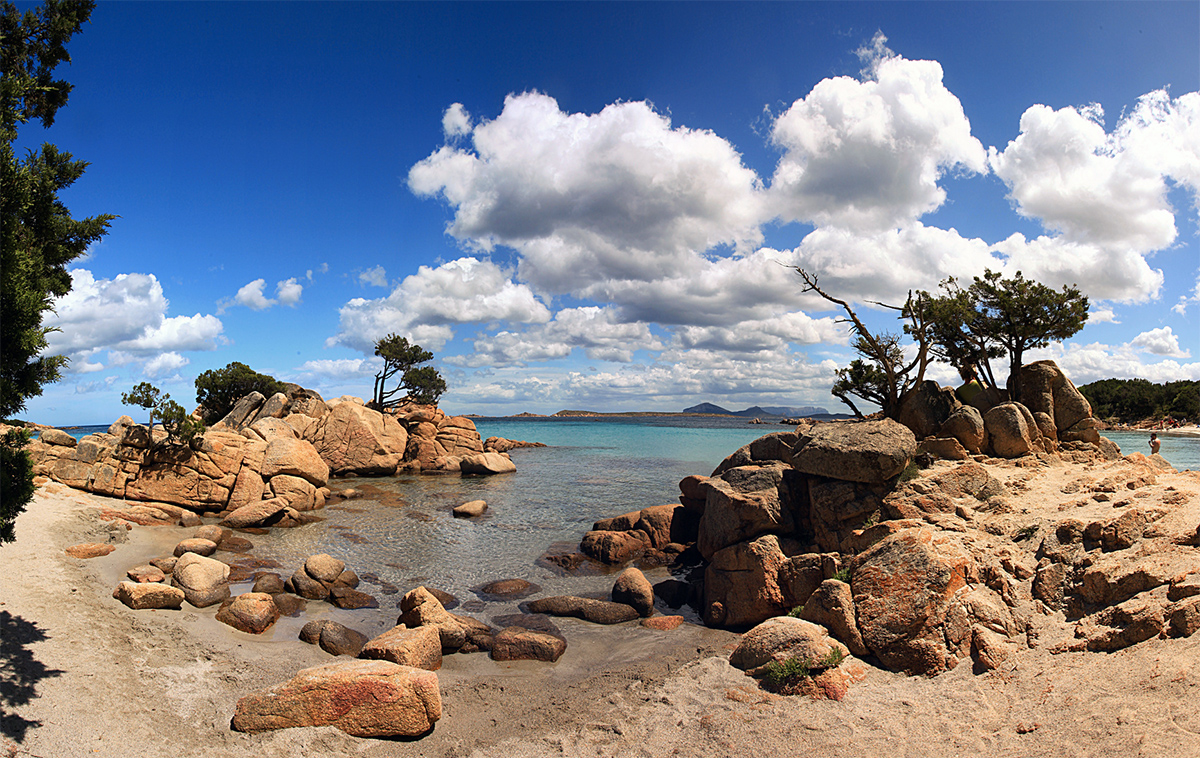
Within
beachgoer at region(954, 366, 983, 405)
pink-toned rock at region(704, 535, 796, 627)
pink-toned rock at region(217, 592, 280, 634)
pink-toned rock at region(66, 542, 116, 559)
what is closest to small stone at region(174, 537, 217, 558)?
pink-toned rock at region(66, 542, 116, 559)

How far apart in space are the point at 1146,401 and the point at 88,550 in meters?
123

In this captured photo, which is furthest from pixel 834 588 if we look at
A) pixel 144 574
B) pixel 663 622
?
pixel 144 574

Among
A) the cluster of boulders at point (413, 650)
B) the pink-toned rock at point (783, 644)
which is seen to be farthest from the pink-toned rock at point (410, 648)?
the pink-toned rock at point (783, 644)

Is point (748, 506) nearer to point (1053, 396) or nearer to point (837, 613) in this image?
point (837, 613)

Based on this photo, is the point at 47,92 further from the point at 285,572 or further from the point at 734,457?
the point at 734,457

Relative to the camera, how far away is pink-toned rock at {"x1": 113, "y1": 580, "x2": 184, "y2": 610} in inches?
488

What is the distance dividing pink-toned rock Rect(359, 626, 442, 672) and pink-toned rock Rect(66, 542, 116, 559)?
1029cm

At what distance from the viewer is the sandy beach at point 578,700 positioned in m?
6.84

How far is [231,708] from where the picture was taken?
29.1 ft

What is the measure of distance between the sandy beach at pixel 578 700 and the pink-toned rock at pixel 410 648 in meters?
0.45

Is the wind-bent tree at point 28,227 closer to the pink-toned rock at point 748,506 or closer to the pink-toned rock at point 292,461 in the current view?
the pink-toned rock at point 748,506

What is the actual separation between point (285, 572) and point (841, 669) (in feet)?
53.8

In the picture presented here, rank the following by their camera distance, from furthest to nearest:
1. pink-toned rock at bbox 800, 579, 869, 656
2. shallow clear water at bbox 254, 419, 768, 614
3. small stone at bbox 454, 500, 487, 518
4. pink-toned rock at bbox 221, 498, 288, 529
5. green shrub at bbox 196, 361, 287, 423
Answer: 1. green shrub at bbox 196, 361, 287, 423
2. small stone at bbox 454, 500, 487, 518
3. pink-toned rock at bbox 221, 498, 288, 529
4. shallow clear water at bbox 254, 419, 768, 614
5. pink-toned rock at bbox 800, 579, 869, 656

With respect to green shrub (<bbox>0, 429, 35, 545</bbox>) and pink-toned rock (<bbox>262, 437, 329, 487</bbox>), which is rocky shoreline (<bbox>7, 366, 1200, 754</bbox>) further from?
pink-toned rock (<bbox>262, 437, 329, 487</bbox>)
